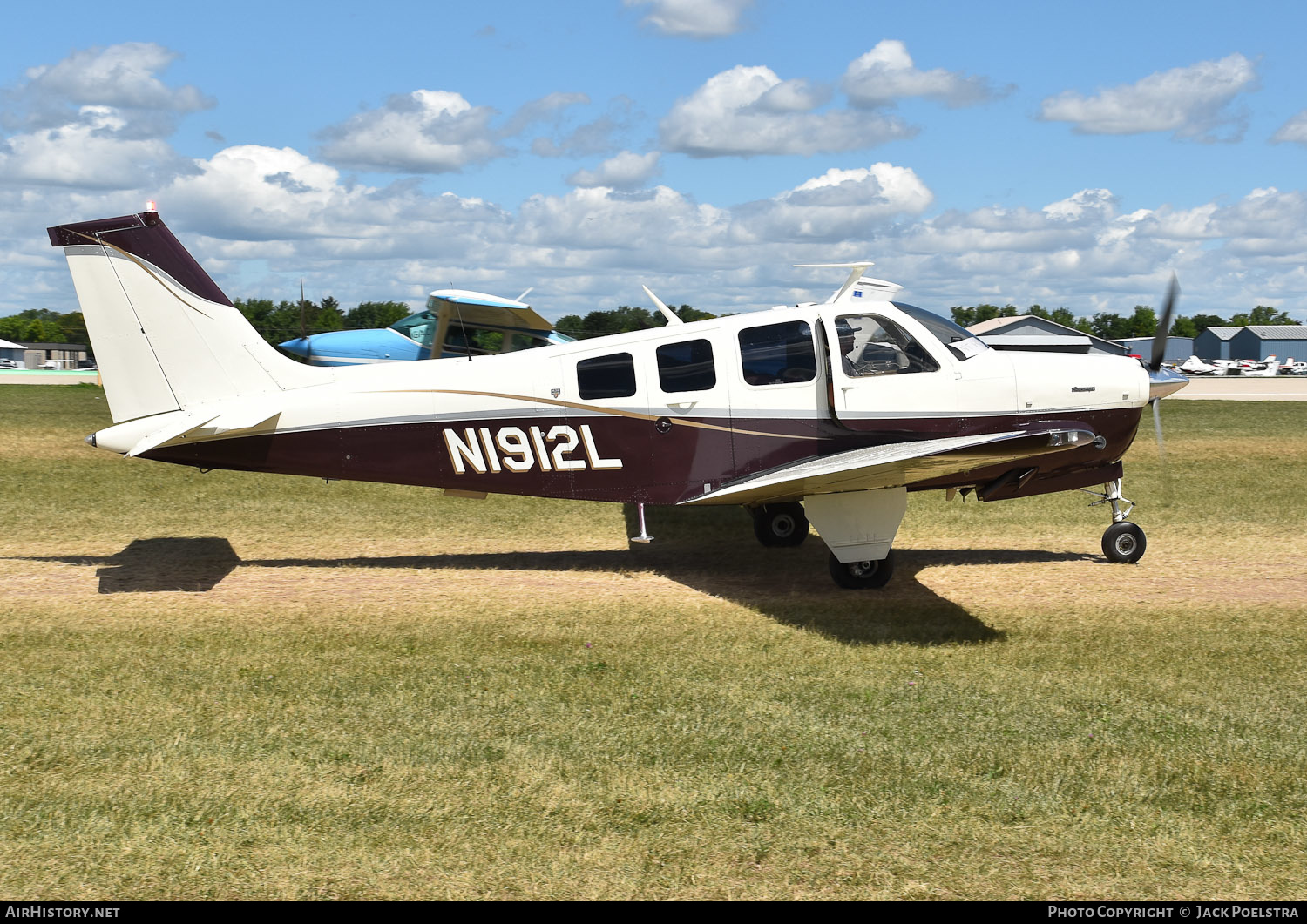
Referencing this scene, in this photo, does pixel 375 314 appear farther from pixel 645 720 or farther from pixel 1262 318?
pixel 1262 318

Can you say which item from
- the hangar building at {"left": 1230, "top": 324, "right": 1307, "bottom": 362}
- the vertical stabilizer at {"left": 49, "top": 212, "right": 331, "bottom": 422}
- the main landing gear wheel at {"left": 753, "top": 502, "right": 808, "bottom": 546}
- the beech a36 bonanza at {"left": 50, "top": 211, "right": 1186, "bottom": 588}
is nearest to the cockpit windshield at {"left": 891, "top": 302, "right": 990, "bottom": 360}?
the beech a36 bonanza at {"left": 50, "top": 211, "right": 1186, "bottom": 588}

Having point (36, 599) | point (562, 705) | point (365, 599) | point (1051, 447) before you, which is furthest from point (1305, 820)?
point (36, 599)

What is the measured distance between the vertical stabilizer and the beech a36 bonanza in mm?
16

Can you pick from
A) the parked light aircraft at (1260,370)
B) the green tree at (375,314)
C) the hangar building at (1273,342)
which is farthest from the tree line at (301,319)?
the hangar building at (1273,342)

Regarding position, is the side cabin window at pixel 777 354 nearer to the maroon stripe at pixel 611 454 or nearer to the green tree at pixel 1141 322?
the maroon stripe at pixel 611 454

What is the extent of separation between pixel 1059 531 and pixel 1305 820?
8.15m

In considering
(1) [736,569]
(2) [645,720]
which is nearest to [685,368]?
(1) [736,569]

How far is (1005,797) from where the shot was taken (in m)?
5.16

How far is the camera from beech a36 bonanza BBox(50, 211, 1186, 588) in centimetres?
944

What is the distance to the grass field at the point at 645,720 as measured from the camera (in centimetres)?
452

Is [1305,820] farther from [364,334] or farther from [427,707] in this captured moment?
[364,334]

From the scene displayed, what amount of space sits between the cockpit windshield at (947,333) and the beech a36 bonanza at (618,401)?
2 centimetres

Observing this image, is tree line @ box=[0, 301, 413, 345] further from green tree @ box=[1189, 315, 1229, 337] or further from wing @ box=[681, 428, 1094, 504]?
green tree @ box=[1189, 315, 1229, 337]

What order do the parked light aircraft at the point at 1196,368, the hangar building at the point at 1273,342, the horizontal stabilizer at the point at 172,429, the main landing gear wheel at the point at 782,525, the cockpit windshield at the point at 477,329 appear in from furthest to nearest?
the hangar building at the point at 1273,342 < the parked light aircraft at the point at 1196,368 < the cockpit windshield at the point at 477,329 < the main landing gear wheel at the point at 782,525 < the horizontal stabilizer at the point at 172,429
